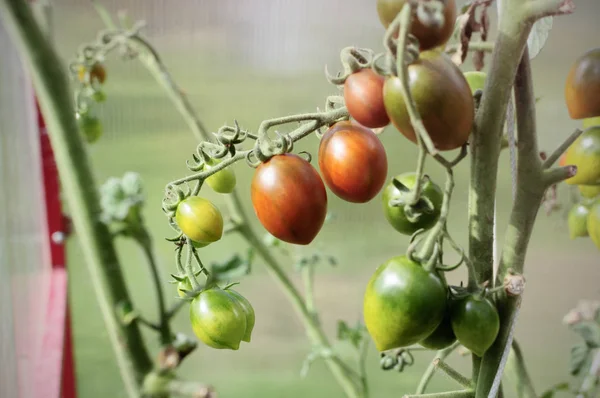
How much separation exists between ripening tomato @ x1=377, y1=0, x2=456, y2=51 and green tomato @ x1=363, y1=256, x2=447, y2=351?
10 cm

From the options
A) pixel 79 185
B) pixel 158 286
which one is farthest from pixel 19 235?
pixel 158 286

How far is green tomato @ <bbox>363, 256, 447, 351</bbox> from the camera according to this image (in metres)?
0.21

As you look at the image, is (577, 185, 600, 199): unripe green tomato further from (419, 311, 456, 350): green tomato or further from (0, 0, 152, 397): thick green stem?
(0, 0, 152, 397): thick green stem

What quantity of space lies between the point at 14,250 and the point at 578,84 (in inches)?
31.0

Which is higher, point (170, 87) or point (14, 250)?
point (170, 87)

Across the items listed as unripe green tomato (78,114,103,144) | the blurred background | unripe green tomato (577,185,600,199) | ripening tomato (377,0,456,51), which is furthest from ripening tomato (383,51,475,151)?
unripe green tomato (78,114,103,144)

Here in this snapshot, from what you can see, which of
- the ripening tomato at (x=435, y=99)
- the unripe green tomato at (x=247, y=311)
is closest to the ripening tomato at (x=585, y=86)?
the ripening tomato at (x=435, y=99)

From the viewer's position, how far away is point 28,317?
2.61 ft

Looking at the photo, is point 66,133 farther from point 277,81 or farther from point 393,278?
point 393,278

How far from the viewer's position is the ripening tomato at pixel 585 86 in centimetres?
29

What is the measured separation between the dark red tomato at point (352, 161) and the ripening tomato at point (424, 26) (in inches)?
2.3

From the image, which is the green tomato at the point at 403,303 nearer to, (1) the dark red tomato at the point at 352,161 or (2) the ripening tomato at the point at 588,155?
(1) the dark red tomato at the point at 352,161

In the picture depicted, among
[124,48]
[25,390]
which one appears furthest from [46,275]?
[124,48]

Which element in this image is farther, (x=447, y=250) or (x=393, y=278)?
(x=447, y=250)
